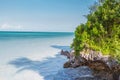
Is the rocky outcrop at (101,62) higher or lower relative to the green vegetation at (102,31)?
lower

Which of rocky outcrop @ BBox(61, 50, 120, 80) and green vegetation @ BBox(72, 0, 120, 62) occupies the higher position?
green vegetation @ BBox(72, 0, 120, 62)

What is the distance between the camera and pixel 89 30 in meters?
9.30

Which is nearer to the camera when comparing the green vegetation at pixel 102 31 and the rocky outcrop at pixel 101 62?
the rocky outcrop at pixel 101 62

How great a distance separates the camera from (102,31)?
352 inches

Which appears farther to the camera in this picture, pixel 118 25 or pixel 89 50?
pixel 118 25

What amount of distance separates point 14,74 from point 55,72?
2.20m

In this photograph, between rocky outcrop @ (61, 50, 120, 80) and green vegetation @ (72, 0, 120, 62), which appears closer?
rocky outcrop @ (61, 50, 120, 80)

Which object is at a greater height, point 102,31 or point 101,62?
point 102,31

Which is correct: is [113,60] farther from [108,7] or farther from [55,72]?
[55,72]

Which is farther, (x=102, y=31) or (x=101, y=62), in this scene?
(x=102, y=31)

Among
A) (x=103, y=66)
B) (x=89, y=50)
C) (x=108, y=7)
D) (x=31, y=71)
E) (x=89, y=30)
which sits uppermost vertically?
(x=108, y=7)

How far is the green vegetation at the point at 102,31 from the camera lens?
8.58 metres

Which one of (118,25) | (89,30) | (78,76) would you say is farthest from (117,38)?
(78,76)

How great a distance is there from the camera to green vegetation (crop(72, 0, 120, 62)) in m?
8.58
